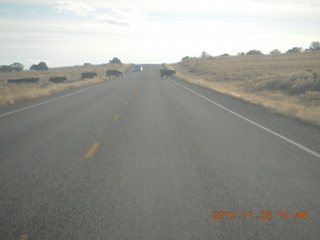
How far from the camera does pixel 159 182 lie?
19.1 ft

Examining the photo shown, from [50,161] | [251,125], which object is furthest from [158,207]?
[251,125]

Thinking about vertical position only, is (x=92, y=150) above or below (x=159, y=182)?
below
